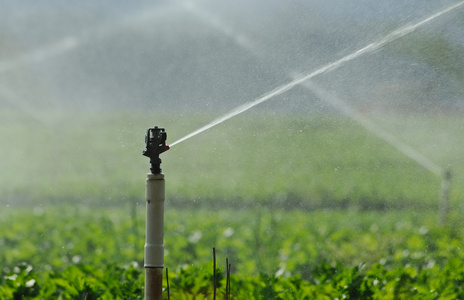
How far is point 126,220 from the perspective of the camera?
5242 mm

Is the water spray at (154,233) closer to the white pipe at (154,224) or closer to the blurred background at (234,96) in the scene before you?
the white pipe at (154,224)

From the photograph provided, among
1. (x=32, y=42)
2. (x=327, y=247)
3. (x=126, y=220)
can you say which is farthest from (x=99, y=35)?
(x=327, y=247)

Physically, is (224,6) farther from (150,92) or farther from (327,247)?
(327,247)

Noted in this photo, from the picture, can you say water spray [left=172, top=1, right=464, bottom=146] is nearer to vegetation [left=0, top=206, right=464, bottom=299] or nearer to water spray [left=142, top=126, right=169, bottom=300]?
vegetation [left=0, top=206, right=464, bottom=299]

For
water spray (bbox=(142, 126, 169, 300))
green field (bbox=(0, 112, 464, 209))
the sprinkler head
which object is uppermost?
green field (bbox=(0, 112, 464, 209))

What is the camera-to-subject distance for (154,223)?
6.81ft

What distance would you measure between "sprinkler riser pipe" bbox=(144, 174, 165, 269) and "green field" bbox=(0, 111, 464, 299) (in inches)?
27.6

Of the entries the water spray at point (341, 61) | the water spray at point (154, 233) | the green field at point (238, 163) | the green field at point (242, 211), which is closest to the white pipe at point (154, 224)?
the water spray at point (154, 233)

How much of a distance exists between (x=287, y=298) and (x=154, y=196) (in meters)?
0.81

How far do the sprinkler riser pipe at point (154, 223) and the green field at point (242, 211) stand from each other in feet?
2.30

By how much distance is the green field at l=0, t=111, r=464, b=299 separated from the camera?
278cm

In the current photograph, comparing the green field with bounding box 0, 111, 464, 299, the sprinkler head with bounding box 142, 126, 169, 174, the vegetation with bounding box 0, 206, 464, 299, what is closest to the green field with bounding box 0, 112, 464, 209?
the green field with bounding box 0, 111, 464, 299

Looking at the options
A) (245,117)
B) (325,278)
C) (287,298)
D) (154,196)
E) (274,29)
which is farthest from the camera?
(245,117)

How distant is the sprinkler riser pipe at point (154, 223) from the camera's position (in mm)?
2070
